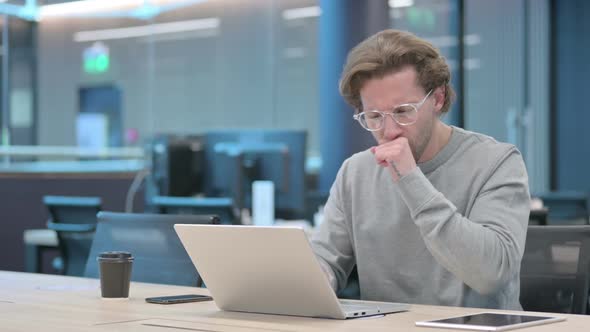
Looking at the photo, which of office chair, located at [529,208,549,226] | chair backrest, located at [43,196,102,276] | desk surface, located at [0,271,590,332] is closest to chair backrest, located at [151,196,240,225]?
chair backrest, located at [43,196,102,276]

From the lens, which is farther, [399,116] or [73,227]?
[73,227]

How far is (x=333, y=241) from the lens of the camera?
7.80 feet

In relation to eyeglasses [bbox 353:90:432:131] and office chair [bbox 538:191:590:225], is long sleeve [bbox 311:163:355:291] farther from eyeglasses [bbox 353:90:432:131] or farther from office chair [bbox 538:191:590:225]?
office chair [bbox 538:191:590:225]

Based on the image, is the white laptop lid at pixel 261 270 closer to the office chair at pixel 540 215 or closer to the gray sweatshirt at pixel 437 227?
the gray sweatshirt at pixel 437 227

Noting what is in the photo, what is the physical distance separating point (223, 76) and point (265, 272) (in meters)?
7.52

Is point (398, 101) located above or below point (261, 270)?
above

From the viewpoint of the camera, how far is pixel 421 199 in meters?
1.97

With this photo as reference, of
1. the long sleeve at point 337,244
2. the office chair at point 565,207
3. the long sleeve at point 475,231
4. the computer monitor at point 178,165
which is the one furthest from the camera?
the office chair at point 565,207

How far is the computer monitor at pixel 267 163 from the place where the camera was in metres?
5.07

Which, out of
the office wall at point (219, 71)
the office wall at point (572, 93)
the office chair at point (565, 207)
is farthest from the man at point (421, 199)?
the office wall at point (572, 93)

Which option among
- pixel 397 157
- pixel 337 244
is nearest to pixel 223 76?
pixel 337 244

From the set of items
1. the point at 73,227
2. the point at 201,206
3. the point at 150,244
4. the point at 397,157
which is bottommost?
the point at 73,227

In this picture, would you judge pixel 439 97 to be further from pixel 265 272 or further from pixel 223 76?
pixel 223 76

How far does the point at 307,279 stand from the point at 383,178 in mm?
671
